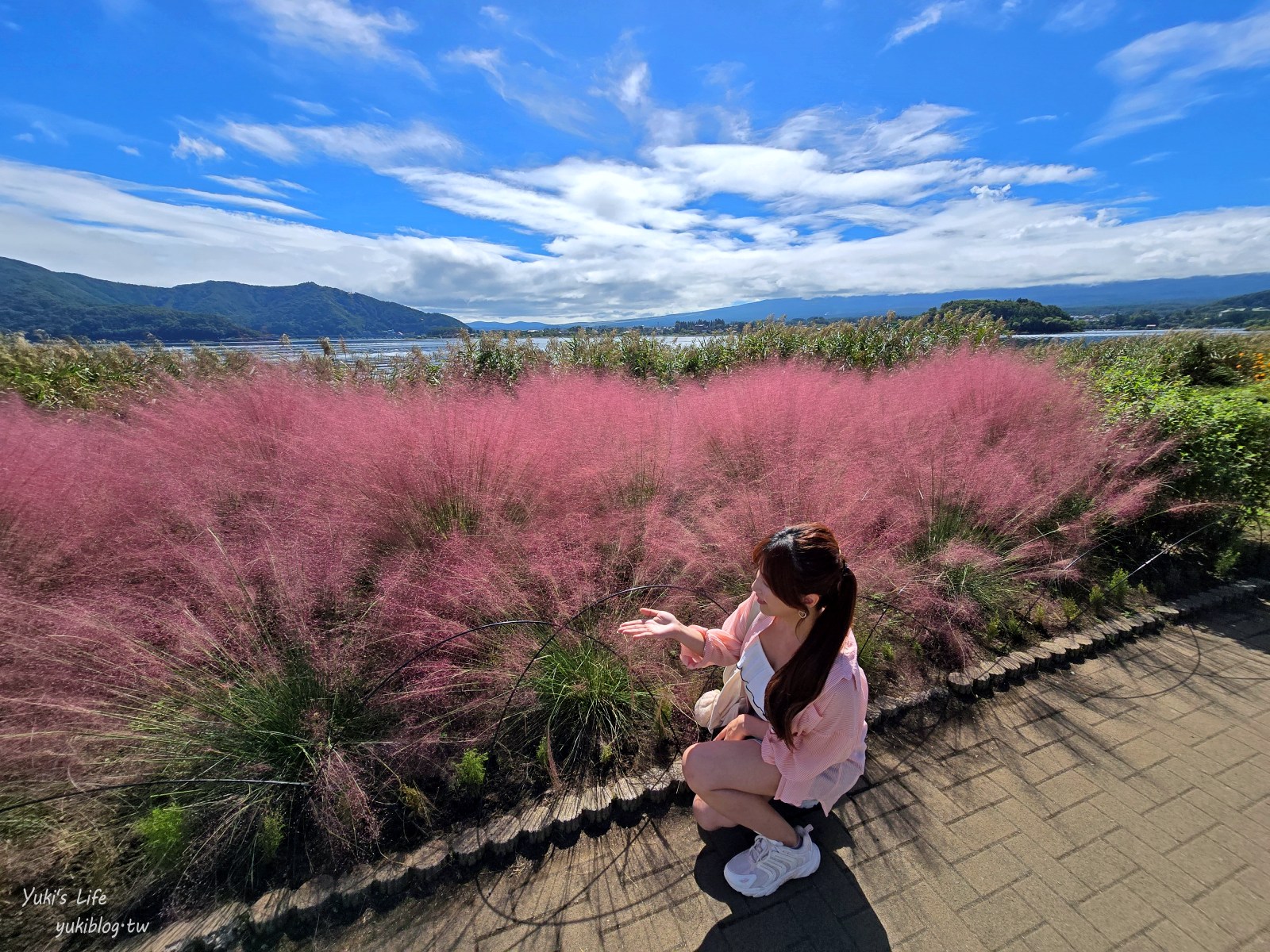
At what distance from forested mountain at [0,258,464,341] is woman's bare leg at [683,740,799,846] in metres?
21.8

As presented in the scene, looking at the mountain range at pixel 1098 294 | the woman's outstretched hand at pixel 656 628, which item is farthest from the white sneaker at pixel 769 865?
the mountain range at pixel 1098 294

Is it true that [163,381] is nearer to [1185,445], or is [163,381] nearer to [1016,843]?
[1016,843]

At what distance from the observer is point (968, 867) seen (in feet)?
6.24

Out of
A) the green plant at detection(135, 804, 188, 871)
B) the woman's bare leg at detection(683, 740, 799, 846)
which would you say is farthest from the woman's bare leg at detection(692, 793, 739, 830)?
the green plant at detection(135, 804, 188, 871)

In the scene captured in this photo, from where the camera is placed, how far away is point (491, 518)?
3115 mm

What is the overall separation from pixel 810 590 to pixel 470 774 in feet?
5.30

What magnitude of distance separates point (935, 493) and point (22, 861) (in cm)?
519

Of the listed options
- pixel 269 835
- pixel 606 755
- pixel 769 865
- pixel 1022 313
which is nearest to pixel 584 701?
pixel 606 755

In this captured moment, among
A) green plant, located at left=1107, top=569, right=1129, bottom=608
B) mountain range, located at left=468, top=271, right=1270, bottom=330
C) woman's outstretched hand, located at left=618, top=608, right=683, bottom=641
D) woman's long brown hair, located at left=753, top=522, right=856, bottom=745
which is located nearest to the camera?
woman's long brown hair, located at left=753, top=522, right=856, bottom=745

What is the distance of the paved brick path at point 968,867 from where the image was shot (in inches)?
65.9

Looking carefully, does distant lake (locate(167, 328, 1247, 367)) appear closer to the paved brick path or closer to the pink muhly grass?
the pink muhly grass

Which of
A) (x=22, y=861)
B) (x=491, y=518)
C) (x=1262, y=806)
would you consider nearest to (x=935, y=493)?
(x=1262, y=806)

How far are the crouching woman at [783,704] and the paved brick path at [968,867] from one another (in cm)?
15

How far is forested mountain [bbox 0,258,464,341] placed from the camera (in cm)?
2491
